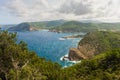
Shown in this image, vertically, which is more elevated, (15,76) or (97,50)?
(15,76)

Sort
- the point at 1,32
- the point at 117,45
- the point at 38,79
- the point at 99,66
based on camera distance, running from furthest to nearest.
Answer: the point at 117,45 < the point at 99,66 < the point at 1,32 < the point at 38,79

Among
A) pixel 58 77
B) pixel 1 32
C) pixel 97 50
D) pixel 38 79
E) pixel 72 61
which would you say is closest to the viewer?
pixel 38 79

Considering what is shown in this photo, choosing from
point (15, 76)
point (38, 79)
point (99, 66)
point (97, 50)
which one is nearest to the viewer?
point (15, 76)

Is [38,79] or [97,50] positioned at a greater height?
[38,79]

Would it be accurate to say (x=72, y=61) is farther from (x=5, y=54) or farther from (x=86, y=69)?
(x=5, y=54)

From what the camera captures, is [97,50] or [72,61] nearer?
[72,61]

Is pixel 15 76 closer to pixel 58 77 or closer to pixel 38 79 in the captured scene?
pixel 38 79

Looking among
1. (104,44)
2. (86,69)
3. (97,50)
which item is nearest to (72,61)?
(97,50)

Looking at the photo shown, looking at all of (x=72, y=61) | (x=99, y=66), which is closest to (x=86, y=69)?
(x=99, y=66)

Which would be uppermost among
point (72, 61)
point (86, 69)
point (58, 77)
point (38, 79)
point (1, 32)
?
point (1, 32)
